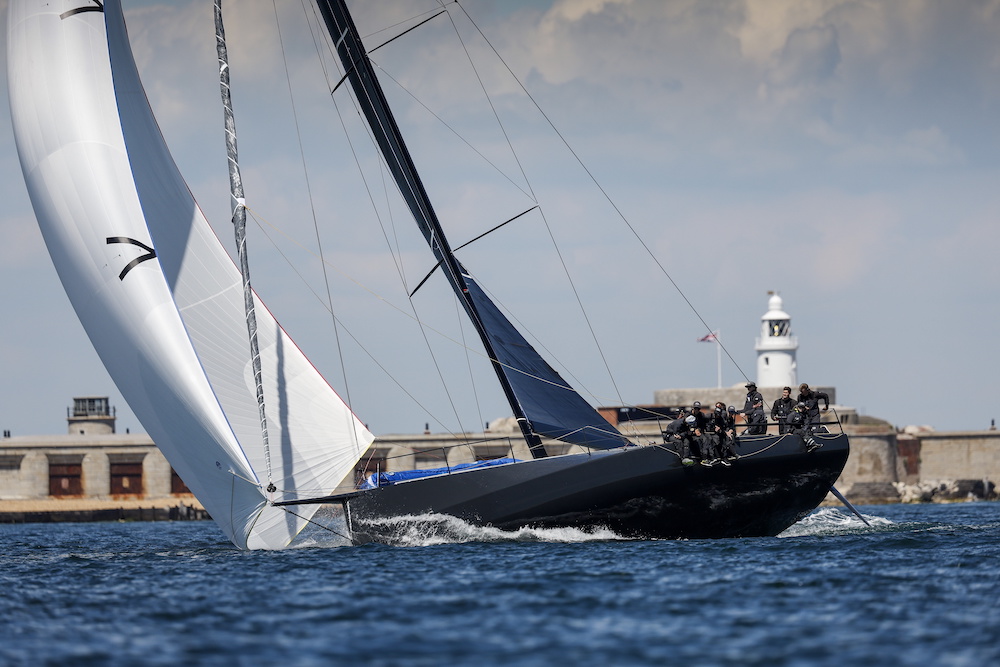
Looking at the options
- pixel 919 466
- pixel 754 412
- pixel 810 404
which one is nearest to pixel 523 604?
pixel 754 412

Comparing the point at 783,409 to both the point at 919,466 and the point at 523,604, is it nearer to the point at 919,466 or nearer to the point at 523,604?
the point at 523,604

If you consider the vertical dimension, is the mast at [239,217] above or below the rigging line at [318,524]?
above

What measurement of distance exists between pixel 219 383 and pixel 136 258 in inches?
93.4

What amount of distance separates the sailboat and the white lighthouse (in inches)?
1883

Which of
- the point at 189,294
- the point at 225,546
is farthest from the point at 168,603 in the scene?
the point at 225,546

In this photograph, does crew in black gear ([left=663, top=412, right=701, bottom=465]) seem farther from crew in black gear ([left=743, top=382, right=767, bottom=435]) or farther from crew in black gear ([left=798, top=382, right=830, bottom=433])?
crew in black gear ([left=798, top=382, right=830, bottom=433])

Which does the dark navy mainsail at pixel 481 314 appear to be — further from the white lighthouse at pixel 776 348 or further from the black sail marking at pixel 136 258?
the white lighthouse at pixel 776 348

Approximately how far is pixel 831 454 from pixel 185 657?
43.3ft

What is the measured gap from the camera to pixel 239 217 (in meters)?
19.5

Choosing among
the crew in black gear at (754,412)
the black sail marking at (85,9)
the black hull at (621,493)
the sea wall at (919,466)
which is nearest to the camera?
the black sail marking at (85,9)

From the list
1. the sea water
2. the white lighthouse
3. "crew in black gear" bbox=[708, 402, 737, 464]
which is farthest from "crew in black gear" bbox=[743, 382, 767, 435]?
the white lighthouse

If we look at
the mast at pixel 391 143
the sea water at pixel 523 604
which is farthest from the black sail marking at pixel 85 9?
the sea water at pixel 523 604

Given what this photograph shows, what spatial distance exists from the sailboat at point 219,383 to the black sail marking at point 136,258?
30 mm

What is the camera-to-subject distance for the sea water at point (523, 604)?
10.5 metres
